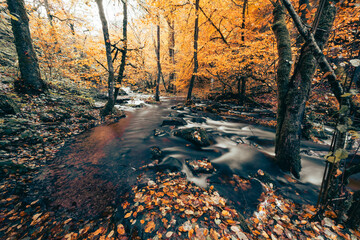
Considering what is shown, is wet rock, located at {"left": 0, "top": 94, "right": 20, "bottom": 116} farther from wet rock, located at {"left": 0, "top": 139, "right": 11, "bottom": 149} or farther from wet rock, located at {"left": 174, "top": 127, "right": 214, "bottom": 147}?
wet rock, located at {"left": 174, "top": 127, "right": 214, "bottom": 147}

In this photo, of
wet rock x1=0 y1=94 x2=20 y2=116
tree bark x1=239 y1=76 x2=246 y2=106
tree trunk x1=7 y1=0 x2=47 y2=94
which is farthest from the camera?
tree bark x1=239 y1=76 x2=246 y2=106

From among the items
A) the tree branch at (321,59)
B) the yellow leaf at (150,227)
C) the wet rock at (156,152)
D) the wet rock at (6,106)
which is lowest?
the yellow leaf at (150,227)

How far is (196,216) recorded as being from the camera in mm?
2660

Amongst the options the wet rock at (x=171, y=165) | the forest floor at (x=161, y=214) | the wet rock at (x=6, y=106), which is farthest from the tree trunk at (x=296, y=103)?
the wet rock at (x=6, y=106)

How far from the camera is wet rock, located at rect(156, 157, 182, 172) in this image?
14.0ft

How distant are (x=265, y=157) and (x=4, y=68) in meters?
15.6

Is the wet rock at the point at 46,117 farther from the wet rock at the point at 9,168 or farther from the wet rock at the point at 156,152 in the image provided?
the wet rock at the point at 156,152

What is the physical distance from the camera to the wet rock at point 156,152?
4.87 metres

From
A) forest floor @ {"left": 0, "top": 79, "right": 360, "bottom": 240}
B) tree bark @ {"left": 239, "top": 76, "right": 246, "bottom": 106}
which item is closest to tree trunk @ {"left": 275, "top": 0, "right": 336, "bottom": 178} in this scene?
forest floor @ {"left": 0, "top": 79, "right": 360, "bottom": 240}

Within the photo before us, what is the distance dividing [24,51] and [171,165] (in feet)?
31.5

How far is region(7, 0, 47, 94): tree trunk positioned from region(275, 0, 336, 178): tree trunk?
37.9ft

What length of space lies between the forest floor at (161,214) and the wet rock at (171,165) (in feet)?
0.65

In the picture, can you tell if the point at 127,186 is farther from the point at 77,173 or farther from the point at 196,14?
the point at 196,14

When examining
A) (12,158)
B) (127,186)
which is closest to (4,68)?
(12,158)
